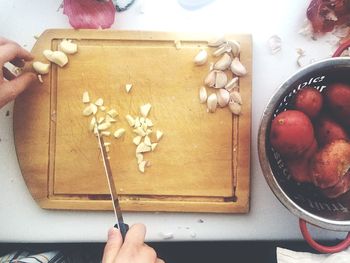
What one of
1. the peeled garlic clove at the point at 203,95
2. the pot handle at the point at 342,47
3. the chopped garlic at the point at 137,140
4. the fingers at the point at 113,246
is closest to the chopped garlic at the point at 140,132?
the chopped garlic at the point at 137,140

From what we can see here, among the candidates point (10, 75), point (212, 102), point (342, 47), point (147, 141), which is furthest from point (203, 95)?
point (10, 75)

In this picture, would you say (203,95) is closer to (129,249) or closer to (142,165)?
(142,165)

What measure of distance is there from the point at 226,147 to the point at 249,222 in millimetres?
142

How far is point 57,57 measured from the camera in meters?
0.82

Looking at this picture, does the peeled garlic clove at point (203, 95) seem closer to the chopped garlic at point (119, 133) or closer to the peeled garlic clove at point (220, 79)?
the peeled garlic clove at point (220, 79)

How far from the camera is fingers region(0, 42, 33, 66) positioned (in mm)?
779

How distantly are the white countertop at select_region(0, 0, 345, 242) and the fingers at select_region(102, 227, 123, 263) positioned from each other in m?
0.20

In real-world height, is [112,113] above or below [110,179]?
above

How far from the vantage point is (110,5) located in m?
0.84

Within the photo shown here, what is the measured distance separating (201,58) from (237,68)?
63mm

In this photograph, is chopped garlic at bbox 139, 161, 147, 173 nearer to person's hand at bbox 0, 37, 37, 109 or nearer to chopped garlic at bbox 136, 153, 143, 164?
chopped garlic at bbox 136, 153, 143, 164

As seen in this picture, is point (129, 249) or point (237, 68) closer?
point (129, 249)

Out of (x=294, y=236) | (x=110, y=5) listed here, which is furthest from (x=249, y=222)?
(x=110, y=5)

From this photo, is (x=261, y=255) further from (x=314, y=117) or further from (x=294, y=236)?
(x=314, y=117)
